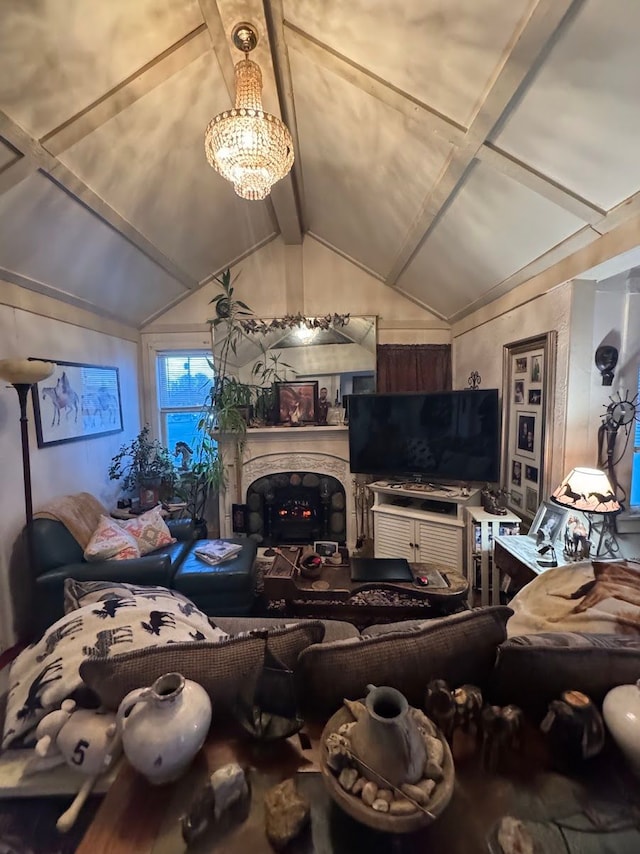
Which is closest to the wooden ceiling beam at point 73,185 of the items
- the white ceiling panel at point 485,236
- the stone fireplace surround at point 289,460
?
the stone fireplace surround at point 289,460

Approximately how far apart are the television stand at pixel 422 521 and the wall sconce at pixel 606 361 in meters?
1.39

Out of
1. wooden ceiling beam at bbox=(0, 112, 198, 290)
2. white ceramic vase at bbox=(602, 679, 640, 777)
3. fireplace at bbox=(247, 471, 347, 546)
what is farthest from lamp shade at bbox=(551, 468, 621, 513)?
wooden ceiling beam at bbox=(0, 112, 198, 290)

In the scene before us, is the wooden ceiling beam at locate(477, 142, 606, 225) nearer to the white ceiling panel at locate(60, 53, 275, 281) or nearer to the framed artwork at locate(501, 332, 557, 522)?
the framed artwork at locate(501, 332, 557, 522)

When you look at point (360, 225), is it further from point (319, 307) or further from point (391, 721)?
point (391, 721)

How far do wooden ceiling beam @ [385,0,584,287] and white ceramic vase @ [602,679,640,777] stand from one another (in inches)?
81.6

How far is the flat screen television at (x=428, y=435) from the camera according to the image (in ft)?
10.8

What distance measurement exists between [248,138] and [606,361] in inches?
90.1

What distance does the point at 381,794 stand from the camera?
0.74 metres

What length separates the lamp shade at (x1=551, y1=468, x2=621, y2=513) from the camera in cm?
197

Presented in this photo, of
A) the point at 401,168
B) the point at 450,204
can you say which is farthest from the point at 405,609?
the point at 401,168

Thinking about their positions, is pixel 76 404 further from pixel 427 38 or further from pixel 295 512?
pixel 427 38

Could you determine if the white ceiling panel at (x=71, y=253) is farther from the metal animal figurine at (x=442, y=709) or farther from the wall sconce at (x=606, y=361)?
the wall sconce at (x=606, y=361)

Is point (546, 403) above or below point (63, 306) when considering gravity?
below

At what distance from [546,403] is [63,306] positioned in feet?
12.2
